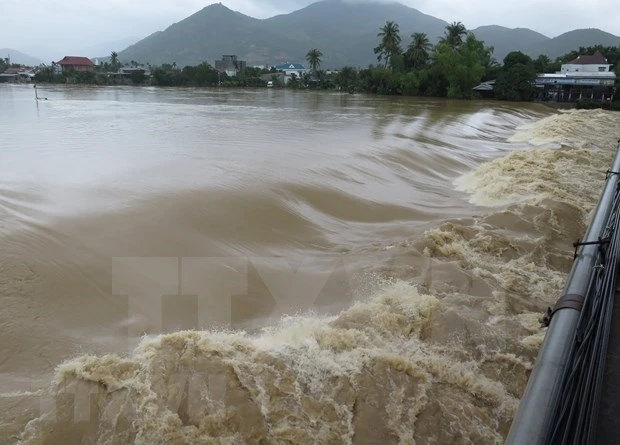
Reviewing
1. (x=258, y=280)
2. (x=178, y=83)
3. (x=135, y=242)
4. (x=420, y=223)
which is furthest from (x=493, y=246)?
(x=178, y=83)

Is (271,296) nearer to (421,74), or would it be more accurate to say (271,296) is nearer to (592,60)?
(421,74)

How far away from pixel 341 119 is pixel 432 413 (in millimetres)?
19622

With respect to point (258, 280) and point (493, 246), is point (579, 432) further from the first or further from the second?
point (493, 246)

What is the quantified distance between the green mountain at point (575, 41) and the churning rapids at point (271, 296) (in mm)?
170132

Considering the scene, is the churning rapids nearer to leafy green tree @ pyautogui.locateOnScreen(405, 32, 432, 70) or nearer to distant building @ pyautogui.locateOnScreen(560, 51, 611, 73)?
leafy green tree @ pyautogui.locateOnScreen(405, 32, 432, 70)

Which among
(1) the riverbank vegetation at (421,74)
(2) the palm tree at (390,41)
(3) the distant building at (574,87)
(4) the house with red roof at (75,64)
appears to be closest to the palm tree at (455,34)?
(1) the riverbank vegetation at (421,74)

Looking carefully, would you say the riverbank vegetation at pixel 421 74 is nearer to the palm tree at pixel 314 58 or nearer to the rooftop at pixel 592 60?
the palm tree at pixel 314 58

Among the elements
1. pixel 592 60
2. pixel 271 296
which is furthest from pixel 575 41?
pixel 271 296

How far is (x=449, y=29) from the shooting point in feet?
163

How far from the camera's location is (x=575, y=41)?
163 m

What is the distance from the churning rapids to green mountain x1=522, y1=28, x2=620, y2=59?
558 ft

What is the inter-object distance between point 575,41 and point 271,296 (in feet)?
635

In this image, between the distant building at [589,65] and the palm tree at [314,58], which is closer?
the distant building at [589,65]

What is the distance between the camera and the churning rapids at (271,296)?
10.9 feet
